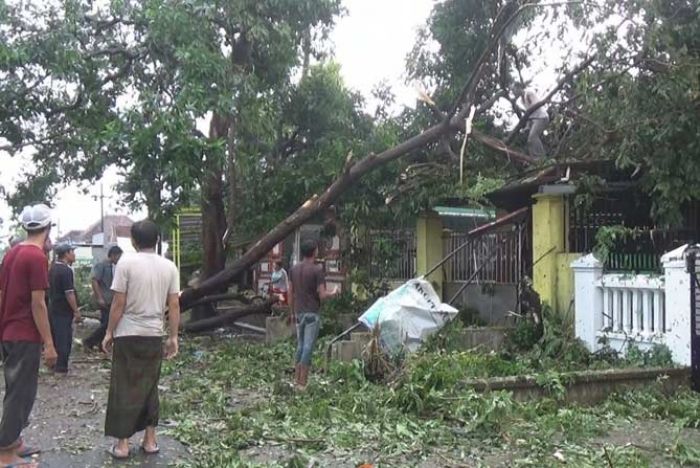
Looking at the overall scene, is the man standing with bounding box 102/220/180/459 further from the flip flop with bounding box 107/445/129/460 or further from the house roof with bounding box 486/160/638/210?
the house roof with bounding box 486/160/638/210

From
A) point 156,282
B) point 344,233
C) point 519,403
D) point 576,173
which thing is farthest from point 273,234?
point 156,282

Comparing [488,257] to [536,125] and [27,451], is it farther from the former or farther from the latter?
[27,451]

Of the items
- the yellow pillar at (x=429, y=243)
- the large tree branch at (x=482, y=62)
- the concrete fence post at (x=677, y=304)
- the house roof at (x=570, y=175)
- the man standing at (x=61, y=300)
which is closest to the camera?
the concrete fence post at (x=677, y=304)

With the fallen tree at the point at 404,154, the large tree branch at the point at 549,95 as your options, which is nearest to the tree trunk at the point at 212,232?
the fallen tree at the point at 404,154

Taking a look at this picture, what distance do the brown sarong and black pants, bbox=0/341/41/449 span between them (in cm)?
51

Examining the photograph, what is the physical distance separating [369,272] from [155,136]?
509 cm

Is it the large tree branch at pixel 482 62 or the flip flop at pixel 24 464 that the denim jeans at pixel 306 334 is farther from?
the large tree branch at pixel 482 62

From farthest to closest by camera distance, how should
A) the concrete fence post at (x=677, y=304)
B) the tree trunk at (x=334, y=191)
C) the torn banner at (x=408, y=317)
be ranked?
1. the tree trunk at (x=334, y=191)
2. the torn banner at (x=408, y=317)
3. the concrete fence post at (x=677, y=304)

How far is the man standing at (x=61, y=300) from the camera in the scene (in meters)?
8.92

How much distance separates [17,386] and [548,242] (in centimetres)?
702

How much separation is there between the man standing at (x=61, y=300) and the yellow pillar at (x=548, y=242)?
5.86 m

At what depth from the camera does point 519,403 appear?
7.23 metres

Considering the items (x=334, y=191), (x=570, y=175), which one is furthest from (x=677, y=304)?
(x=334, y=191)

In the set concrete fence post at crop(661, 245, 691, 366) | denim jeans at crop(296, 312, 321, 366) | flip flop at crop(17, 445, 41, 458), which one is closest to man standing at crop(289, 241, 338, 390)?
denim jeans at crop(296, 312, 321, 366)
